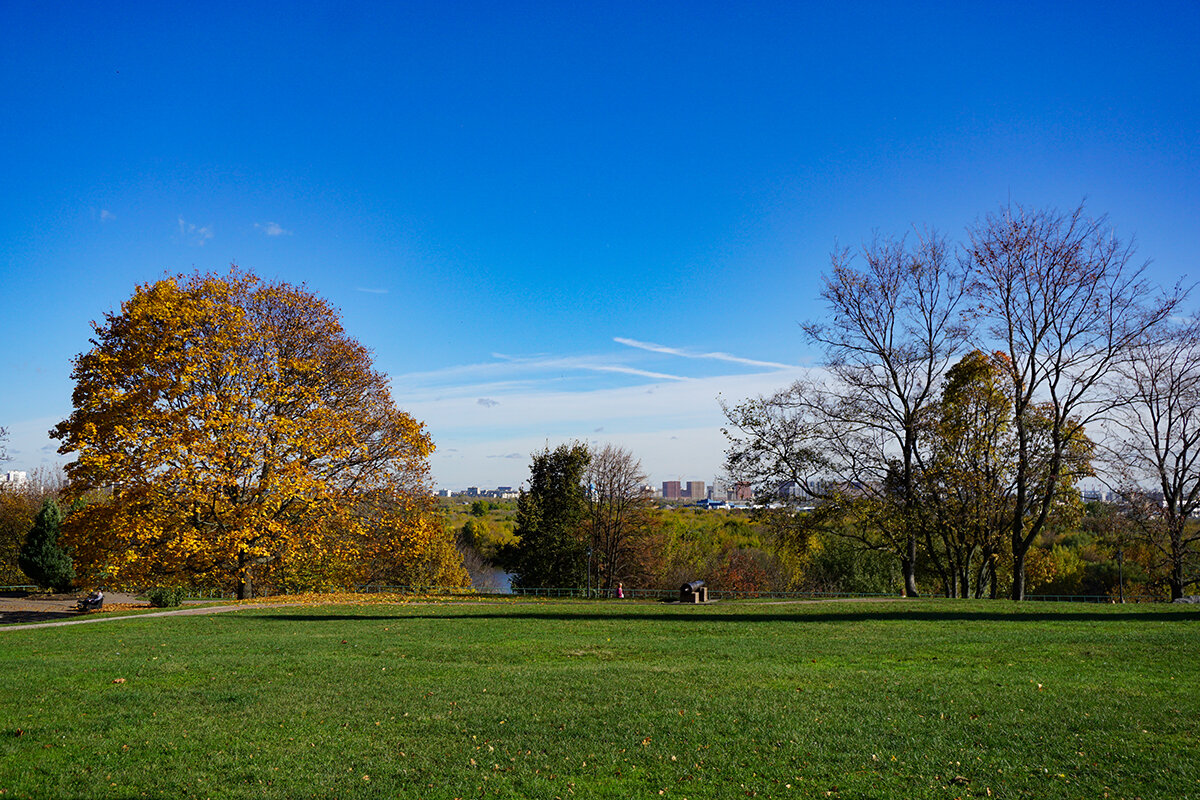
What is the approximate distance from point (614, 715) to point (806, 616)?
12019 mm

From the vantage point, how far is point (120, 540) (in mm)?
21188

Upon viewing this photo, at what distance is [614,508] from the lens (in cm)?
4966

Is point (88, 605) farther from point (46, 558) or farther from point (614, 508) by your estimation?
point (614, 508)

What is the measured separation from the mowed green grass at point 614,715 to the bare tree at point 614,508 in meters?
33.7

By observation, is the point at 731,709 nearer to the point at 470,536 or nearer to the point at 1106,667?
the point at 1106,667

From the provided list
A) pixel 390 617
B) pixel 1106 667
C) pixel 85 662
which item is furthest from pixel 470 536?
pixel 1106 667

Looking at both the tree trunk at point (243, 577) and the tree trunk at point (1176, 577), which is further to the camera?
the tree trunk at point (1176, 577)

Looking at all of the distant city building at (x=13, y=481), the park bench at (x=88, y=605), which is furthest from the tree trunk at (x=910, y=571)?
the distant city building at (x=13, y=481)

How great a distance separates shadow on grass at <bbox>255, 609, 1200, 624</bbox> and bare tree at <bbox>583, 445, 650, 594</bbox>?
26257 mm

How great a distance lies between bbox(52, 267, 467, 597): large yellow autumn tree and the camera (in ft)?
69.3

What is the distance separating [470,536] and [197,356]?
5210 cm

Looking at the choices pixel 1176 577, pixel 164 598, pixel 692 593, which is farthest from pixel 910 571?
pixel 164 598

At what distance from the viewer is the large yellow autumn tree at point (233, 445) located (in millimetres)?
21125

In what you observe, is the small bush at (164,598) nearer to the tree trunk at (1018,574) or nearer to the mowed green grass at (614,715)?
the mowed green grass at (614,715)
